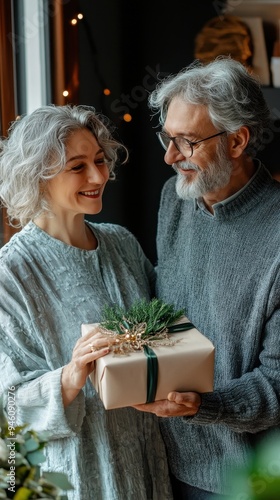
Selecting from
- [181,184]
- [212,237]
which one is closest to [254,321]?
[212,237]

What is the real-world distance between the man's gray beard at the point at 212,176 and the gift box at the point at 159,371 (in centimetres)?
41

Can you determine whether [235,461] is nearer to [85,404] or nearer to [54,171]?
[85,404]

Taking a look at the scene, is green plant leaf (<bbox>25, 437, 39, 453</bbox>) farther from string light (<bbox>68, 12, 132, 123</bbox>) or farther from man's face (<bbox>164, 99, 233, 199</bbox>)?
string light (<bbox>68, 12, 132, 123</bbox>)

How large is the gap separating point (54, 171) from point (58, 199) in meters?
0.07

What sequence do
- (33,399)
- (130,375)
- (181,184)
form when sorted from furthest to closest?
(181,184)
(33,399)
(130,375)

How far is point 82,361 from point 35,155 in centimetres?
48

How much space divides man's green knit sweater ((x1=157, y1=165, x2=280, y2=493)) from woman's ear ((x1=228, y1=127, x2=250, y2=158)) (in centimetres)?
8

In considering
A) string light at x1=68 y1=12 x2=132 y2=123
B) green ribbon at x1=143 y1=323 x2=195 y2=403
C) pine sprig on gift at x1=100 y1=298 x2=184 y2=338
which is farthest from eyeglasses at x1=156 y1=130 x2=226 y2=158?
string light at x1=68 y1=12 x2=132 y2=123

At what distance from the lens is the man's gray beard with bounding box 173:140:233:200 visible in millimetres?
1587

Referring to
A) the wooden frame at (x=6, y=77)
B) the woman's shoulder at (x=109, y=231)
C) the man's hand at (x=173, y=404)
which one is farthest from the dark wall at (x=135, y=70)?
the man's hand at (x=173, y=404)

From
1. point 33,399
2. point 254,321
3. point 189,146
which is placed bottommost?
point 33,399

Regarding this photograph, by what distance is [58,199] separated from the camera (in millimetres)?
1528

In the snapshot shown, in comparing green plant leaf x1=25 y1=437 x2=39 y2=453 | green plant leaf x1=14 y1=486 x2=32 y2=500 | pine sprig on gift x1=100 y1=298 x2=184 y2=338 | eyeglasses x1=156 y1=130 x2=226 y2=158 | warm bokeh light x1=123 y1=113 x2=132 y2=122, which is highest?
eyeglasses x1=156 y1=130 x2=226 y2=158

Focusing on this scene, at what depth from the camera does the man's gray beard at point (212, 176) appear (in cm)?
159
